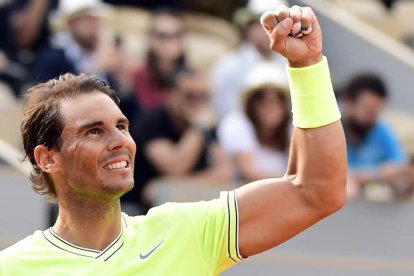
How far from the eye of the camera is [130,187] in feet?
12.3

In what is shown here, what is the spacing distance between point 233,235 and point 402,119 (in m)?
6.72

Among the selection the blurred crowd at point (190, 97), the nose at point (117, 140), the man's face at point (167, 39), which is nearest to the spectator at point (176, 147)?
the blurred crowd at point (190, 97)

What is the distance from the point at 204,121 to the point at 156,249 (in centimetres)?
465

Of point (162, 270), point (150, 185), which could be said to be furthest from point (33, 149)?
point (150, 185)

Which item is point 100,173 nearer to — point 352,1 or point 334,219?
point 334,219

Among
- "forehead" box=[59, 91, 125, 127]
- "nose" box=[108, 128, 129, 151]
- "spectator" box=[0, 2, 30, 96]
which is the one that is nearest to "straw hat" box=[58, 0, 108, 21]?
"spectator" box=[0, 2, 30, 96]

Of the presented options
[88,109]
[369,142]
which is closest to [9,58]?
[369,142]

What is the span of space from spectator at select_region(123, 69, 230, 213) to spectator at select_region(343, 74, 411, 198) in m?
0.94

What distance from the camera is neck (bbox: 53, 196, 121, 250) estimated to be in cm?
391

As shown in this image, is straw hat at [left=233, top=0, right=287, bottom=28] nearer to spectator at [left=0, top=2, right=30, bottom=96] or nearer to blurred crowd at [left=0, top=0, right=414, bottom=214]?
blurred crowd at [left=0, top=0, right=414, bottom=214]

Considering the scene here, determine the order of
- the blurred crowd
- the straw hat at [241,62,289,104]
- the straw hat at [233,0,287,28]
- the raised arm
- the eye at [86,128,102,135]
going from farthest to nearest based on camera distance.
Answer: the straw hat at [233,0,287,28], the straw hat at [241,62,289,104], the blurred crowd, the eye at [86,128,102,135], the raised arm

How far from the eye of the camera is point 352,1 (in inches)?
470

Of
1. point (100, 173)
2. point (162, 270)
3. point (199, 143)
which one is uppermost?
point (100, 173)

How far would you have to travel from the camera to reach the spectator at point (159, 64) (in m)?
9.07
